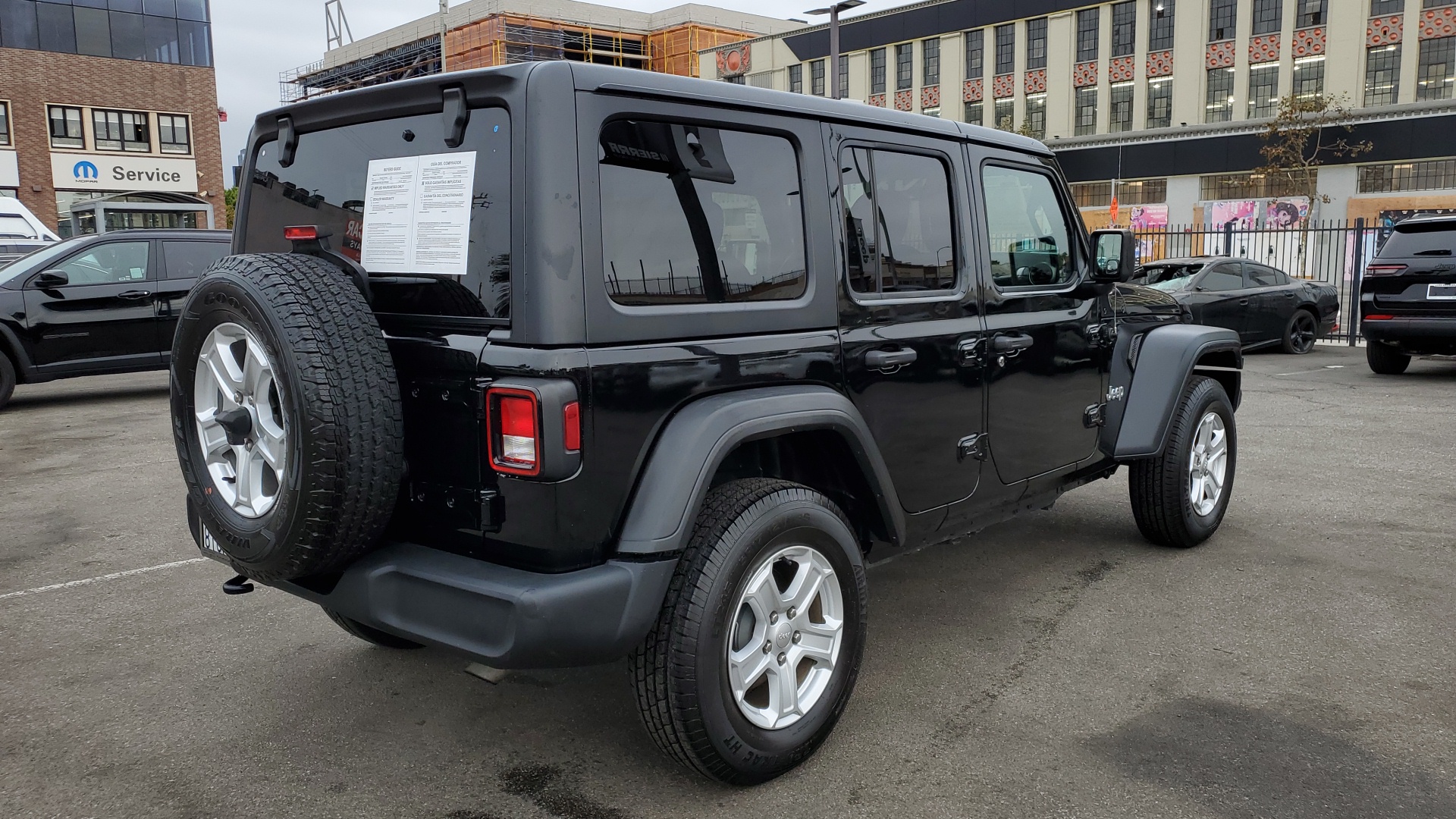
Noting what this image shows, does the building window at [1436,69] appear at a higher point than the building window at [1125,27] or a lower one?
lower

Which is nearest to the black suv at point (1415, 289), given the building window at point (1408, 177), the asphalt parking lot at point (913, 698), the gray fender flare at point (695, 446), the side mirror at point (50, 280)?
Answer: the asphalt parking lot at point (913, 698)

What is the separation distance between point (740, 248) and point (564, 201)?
0.62m

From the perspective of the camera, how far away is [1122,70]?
42750 mm

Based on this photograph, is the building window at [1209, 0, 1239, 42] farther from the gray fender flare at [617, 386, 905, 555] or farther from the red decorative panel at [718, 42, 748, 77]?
the gray fender flare at [617, 386, 905, 555]

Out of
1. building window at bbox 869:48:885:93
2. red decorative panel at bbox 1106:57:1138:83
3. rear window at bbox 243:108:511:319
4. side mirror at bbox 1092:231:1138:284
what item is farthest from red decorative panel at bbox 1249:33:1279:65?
rear window at bbox 243:108:511:319

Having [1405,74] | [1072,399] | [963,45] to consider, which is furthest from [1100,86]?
[1072,399]

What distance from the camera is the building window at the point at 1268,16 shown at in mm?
38438

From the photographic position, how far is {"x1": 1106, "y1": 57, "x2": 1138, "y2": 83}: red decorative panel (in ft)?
139

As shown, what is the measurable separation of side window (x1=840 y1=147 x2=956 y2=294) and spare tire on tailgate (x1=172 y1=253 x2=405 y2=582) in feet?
5.00

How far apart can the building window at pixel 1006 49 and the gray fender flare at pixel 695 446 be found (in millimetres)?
47044

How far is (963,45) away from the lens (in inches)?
1860

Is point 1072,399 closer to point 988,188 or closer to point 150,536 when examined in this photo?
point 988,188

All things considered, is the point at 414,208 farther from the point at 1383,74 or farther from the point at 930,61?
the point at 930,61

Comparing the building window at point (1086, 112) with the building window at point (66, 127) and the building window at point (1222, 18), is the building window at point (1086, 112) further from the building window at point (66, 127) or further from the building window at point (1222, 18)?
the building window at point (66, 127)
